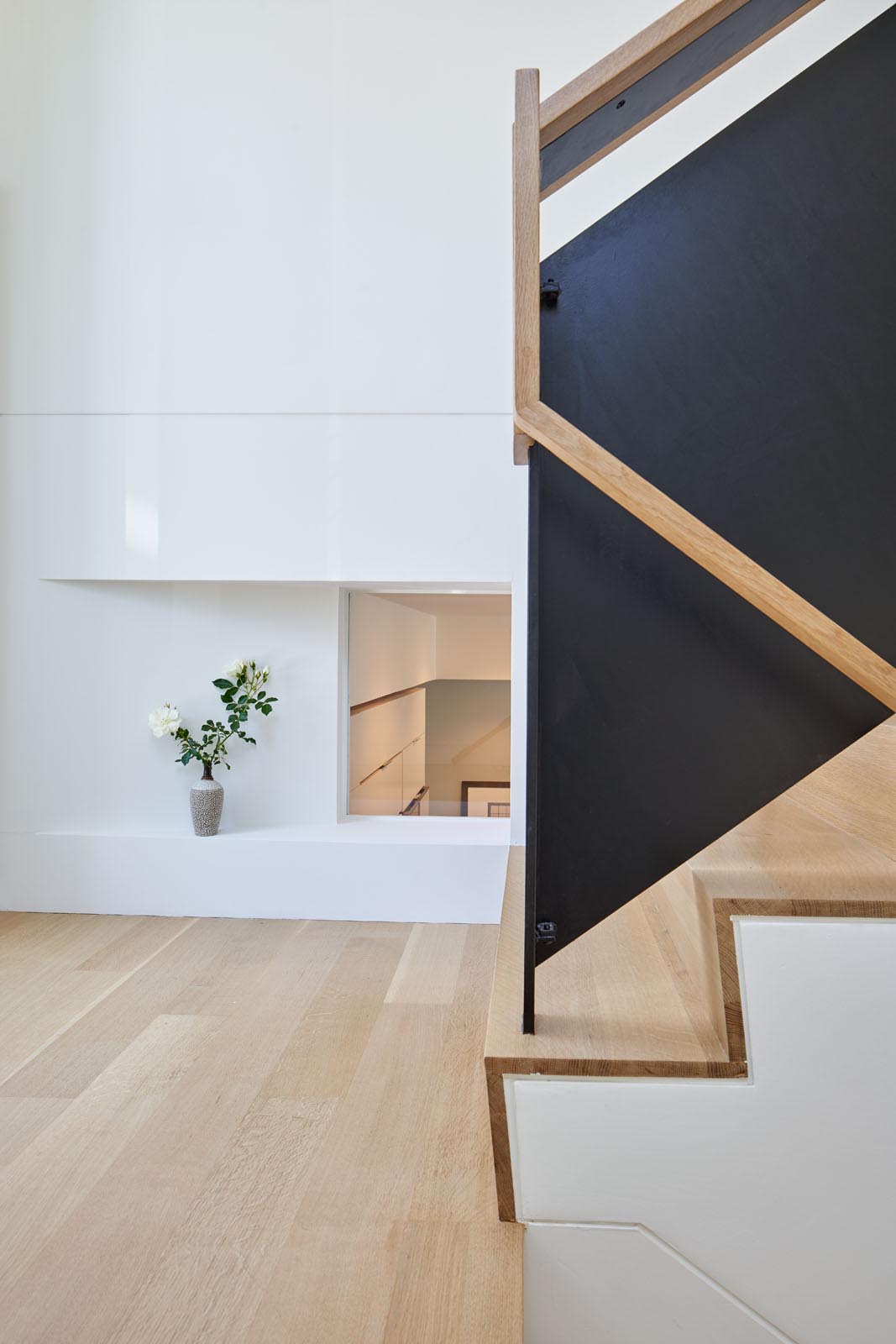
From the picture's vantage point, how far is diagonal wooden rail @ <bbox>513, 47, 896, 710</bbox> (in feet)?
3.72

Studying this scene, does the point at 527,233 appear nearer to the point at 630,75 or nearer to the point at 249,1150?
the point at 630,75

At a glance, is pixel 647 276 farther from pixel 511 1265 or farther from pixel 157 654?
pixel 157 654

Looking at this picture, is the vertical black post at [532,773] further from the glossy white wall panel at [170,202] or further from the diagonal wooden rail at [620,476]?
the glossy white wall panel at [170,202]

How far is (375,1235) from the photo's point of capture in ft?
4.88

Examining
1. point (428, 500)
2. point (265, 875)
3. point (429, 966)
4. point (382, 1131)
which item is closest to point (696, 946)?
point (382, 1131)

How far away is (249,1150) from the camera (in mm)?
1747

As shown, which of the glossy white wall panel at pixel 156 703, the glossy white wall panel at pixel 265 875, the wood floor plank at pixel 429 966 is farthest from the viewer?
the glossy white wall panel at pixel 156 703

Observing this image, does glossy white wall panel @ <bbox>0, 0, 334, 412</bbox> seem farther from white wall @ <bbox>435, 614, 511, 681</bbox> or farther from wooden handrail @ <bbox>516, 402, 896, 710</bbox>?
wooden handrail @ <bbox>516, 402, 896, 710</bbox>

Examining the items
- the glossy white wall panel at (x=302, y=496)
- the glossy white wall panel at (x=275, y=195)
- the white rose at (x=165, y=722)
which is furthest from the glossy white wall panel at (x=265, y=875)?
the glossy white wall panel at (x=275, y=195)

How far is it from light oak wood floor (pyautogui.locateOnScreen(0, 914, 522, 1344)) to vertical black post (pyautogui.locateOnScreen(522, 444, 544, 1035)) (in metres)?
0.51

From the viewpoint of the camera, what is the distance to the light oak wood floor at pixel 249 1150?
132 centimetres

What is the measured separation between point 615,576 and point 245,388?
6.91ft

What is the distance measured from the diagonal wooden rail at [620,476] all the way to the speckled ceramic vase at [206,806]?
238cm

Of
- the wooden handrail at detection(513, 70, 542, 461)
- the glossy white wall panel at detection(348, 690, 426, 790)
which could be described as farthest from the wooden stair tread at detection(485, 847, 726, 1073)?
the glossy white wall panel at detection(348, 690, 426, 790)
